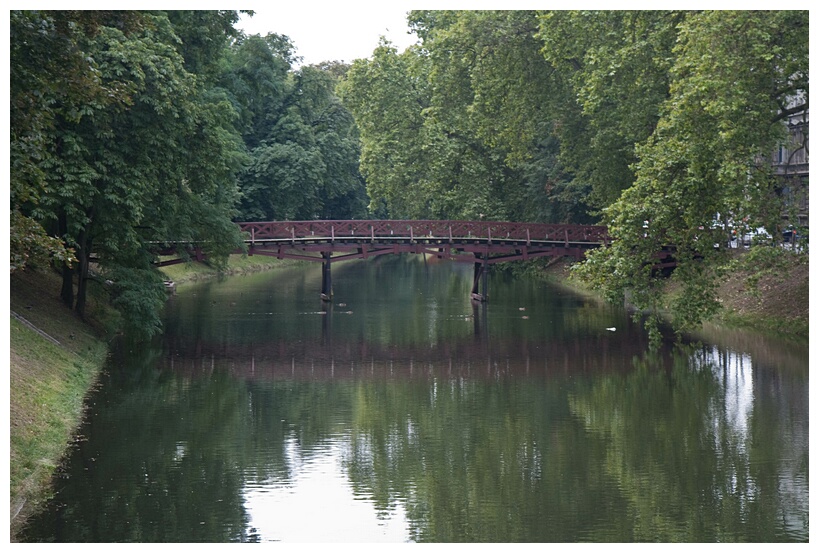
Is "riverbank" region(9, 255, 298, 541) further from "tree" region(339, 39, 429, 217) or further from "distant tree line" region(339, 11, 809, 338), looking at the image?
"tree" region(339, 39, 429, 217)

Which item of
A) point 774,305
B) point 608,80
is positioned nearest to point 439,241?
point 608,80

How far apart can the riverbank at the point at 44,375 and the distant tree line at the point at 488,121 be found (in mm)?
1344

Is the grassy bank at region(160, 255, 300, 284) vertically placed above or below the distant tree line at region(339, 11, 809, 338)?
below

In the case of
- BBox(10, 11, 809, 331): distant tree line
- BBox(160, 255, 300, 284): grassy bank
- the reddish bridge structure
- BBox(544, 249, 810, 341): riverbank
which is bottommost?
BBox(544, 249, 810, 341): riverbank

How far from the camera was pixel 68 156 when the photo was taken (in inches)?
1052

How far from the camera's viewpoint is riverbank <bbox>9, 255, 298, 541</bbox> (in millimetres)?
16703

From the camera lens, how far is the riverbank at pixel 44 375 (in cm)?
1670

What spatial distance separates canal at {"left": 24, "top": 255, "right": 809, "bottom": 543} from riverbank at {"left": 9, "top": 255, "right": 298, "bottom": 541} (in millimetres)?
415

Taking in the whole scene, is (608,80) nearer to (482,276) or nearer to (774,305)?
(774,305)

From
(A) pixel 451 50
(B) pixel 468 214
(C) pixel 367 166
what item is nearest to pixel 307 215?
(C) pixel 367 166

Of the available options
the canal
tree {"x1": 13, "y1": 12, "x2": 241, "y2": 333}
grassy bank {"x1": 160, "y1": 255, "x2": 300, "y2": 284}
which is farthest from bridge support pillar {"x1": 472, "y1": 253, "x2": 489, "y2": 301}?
tree {"x1": 13, "y1": 12, "x2": 241, "y2": 333}

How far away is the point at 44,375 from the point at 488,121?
27.6 m
